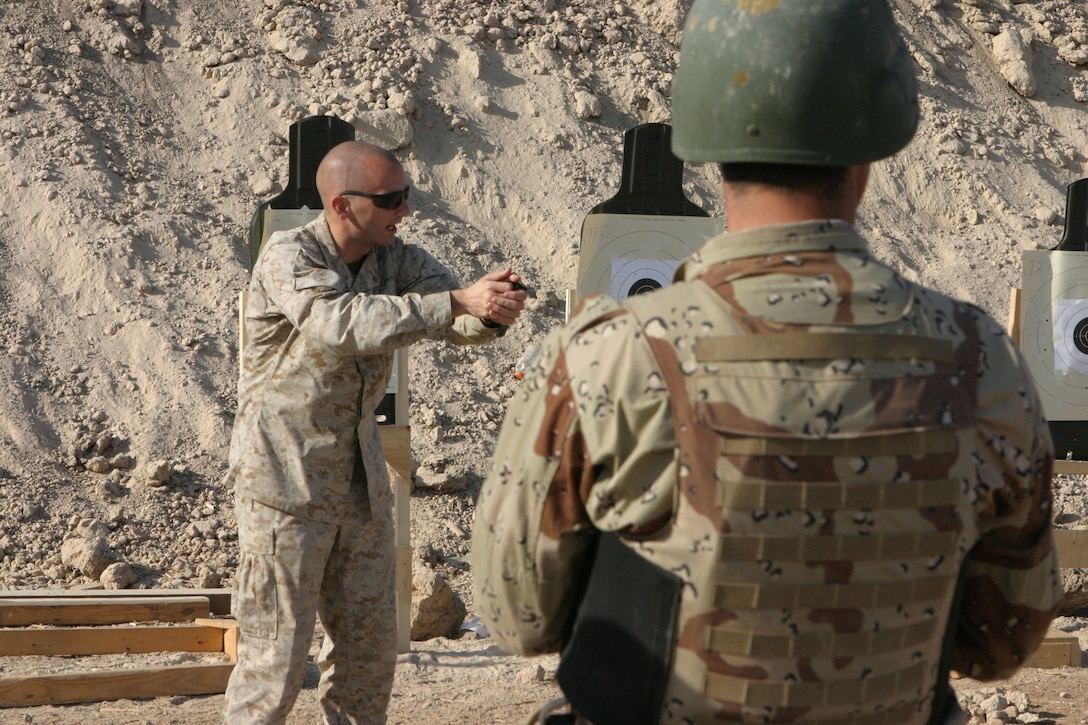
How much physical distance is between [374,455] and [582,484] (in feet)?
6.72

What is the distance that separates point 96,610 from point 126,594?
0.31 m

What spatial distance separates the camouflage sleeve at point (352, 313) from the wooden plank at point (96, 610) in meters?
2.59

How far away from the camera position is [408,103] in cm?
955

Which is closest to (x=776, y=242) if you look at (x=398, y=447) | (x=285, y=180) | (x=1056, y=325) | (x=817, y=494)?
(x=817, y=494)

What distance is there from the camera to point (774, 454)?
1.42m

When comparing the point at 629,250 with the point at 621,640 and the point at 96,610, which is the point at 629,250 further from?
the point at 621,640

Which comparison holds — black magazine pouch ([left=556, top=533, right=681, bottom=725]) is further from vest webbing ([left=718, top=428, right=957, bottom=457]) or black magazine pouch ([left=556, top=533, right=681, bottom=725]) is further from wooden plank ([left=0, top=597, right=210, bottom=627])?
wooden plank ([left=0, top=597, right=210, bottom=627])

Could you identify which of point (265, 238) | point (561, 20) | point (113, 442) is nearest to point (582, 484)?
point (265, 238)

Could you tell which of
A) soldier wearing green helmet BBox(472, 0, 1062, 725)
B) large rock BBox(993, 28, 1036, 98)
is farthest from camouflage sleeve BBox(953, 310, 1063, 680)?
large rock BBox(993, 28, 1036, 98)

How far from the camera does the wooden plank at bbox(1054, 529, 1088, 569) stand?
18.6 feet

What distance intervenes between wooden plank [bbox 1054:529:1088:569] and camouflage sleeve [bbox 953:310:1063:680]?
4.40 metres

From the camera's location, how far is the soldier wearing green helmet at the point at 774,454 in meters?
1.43

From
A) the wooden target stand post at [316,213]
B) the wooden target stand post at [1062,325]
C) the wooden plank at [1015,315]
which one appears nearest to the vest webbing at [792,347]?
the wooden target stand post at [316,213]

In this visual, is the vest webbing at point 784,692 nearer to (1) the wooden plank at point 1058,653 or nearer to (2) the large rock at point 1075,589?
(1) the wooden plank at point 1058,653
